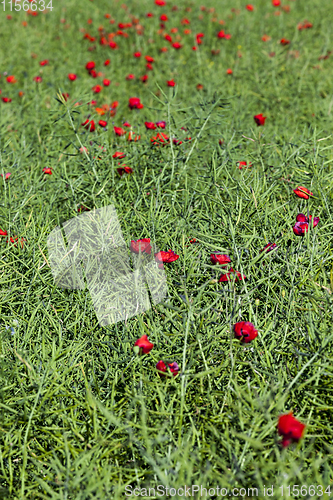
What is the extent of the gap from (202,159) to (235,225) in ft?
2.46

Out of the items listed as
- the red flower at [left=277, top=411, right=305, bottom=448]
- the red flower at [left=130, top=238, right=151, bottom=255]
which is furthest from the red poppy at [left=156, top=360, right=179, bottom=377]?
the red flower at [left=130, top=238, right=151, bottom=255]

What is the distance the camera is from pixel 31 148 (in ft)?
7.46

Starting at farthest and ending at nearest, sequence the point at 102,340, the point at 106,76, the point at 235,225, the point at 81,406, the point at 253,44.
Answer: the point at 253,44 < the point at 106,76 < the point at 235,225 < the point at 102,340 < the point at 81,406

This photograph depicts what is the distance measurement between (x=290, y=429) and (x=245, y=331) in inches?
12.1

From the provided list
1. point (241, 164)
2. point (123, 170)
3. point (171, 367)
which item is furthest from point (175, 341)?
point (241, 164)

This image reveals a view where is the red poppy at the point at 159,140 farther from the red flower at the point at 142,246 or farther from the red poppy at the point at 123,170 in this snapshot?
the red flower at the point at 142,246

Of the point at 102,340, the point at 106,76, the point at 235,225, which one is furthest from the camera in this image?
the point at 106,76

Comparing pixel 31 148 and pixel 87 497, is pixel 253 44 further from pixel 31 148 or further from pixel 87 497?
pixel 87 497

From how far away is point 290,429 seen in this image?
33.8 inches

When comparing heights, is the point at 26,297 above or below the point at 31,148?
below

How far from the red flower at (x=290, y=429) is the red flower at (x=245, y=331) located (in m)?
0.27

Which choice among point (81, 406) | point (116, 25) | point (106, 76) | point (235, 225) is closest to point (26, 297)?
point (81, 406)

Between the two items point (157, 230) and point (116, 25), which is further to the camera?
point (116, 25)

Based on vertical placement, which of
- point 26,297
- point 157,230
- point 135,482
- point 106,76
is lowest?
point 135,482
